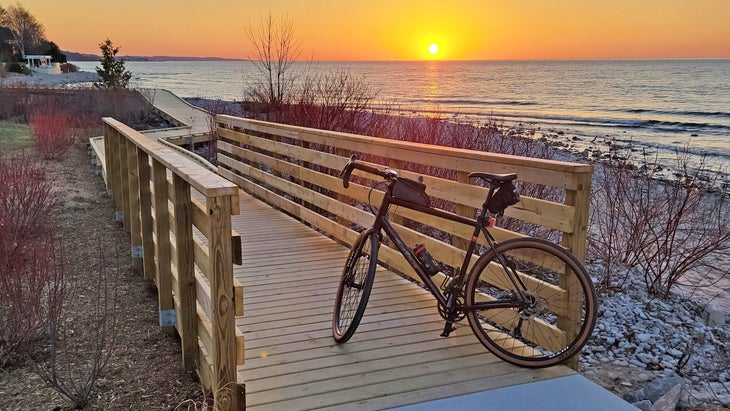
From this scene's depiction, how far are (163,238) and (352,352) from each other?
5.07ft

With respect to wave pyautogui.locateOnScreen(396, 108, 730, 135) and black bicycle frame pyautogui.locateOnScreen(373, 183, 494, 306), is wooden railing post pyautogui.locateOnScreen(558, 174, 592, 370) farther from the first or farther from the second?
wave pyautogui.locateOnScreen(396, 108, 730, 135)

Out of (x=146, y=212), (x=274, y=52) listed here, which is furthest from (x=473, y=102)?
(x=146, y=212)

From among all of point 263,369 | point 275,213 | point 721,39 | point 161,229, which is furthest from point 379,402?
point 721,39

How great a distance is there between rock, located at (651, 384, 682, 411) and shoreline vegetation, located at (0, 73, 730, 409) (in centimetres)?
12

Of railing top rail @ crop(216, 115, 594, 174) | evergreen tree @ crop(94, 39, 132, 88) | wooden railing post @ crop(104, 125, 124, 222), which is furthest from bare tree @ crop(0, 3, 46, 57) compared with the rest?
railing top rail @ crop(216, 115, 594, 174)

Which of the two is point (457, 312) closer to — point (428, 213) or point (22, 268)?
point (428, 213)

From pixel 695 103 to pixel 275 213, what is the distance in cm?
3909

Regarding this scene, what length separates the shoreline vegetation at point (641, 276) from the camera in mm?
4832

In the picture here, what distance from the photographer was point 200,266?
315 cm

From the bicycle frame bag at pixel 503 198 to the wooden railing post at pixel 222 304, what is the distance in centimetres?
152

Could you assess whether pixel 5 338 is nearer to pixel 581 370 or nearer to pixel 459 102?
pixel 581 370

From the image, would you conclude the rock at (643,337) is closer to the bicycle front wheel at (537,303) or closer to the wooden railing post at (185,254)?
the bicycle front wheel at (537,303)

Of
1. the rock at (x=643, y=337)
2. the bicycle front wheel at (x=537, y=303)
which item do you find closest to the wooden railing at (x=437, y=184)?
the bicycle front wheel at (x=537, y=303)

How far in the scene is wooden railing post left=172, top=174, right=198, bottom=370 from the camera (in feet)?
10.6
